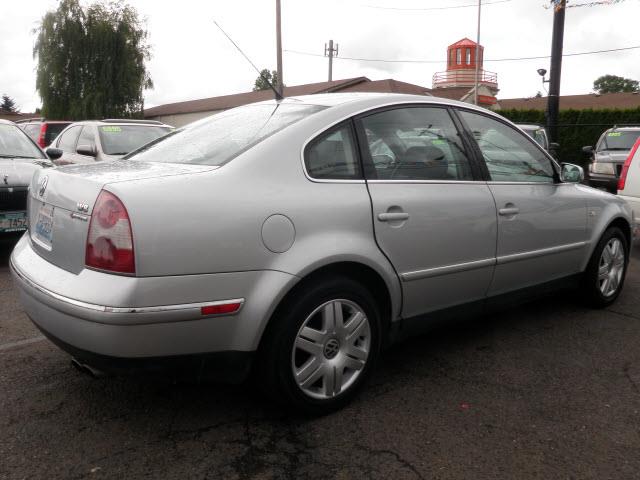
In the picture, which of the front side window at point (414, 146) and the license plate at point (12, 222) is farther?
the license plate at point (12, 222)

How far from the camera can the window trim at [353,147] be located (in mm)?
2857

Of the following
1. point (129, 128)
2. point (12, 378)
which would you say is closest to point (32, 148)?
point (129, 128)

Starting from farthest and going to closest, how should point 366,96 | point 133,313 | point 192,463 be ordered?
point 366,96
point 192,463
point 133,313

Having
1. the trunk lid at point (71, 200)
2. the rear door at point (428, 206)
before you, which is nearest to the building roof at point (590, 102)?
the rear door at point (428, 206)

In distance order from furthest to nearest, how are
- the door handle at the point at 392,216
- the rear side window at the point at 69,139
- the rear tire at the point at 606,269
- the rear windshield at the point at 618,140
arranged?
the rear windshield at the point at 618,140
the rear side window at the point at 69,139
the rear tire at the point at 606,269
the door handle at the point at 392,216

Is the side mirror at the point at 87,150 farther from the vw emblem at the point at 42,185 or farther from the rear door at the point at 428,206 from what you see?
the rear door at the point at 428,206

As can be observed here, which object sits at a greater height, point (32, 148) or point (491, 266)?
point (32, 148)

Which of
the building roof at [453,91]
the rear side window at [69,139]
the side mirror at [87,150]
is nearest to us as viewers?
the side mirror at [87,150]

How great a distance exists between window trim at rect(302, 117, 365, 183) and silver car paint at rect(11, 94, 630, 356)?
19 mm

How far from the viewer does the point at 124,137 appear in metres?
9.73

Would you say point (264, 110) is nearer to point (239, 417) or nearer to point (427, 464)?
point (239, 417)

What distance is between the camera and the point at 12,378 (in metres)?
3.31

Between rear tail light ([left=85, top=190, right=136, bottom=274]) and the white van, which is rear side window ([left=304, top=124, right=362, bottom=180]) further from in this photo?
the white van

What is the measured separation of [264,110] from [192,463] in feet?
6.24
